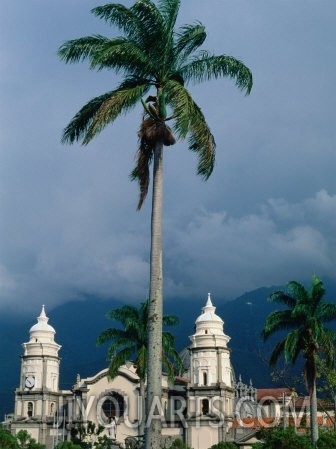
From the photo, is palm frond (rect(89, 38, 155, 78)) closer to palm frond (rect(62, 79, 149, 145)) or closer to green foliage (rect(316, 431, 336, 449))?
palm frond (rect(62, 79, 149, 145))

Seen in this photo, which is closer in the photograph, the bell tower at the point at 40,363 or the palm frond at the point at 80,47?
the palm frond at the point at 80,47

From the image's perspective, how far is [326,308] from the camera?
136 feet

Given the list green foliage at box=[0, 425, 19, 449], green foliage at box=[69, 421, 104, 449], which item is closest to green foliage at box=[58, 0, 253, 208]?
green foliage at box=[0, 425, 19, 449]

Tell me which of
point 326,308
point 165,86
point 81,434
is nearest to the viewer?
point 165,86

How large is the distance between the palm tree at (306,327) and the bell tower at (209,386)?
33.6 metres

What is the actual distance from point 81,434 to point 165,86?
5184 cm

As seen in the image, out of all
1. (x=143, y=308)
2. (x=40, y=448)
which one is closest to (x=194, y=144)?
(x=143, y=308)

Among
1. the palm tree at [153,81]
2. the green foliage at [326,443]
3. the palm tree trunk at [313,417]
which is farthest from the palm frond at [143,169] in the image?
the palm tree trunk at [313,417]

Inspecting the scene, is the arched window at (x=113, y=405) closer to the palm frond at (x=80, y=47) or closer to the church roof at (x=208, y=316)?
the church roof at (x=208, y=316)

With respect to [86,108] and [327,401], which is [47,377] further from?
[86,108]

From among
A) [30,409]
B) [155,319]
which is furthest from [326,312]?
[30,409]

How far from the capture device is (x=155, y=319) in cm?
2023

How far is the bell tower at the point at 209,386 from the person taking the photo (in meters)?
74.1

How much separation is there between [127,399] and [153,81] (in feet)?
198
